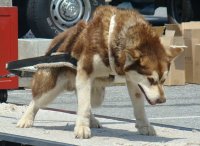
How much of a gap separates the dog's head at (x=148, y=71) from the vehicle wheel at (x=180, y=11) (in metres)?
10.5

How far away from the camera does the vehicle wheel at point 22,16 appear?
13.3m

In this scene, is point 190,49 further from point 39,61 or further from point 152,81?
point 152,81

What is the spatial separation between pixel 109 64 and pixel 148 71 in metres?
0.30

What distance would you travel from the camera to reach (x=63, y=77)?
251 inches

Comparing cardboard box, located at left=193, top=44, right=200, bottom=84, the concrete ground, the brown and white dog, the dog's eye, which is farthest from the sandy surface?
cardboard box, located at left=193, top=44, right=200, bottom=84

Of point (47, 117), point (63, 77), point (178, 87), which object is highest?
point (63, 77)

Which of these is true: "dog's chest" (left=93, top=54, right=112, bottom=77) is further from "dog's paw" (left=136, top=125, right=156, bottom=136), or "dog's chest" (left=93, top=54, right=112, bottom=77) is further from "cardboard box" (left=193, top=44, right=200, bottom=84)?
"cardboard box" (left=193, top=44, right=200, bottom=84)

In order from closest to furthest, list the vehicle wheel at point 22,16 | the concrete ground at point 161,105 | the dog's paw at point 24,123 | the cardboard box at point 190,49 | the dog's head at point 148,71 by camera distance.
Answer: the dog's head at point 148,71 < the dog's paw at point 24,123 < the concrete ground at point 161,105 < the cardboard box at point 190,49 < the vehicle wheel at point 22,16

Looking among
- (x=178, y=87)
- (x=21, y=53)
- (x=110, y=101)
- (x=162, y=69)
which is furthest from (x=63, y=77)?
(x=178, y=87)

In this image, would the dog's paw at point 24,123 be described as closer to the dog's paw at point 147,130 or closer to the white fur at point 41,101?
the white fur at point 41,101

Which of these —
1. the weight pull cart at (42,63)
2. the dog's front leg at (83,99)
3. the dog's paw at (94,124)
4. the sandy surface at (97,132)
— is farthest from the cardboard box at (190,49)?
the dog's front leg at (83,99)

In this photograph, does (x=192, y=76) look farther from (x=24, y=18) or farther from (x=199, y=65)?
(x=24, y=18)

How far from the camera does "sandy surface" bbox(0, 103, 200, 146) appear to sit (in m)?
5.77

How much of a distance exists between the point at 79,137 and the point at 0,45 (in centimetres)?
431
